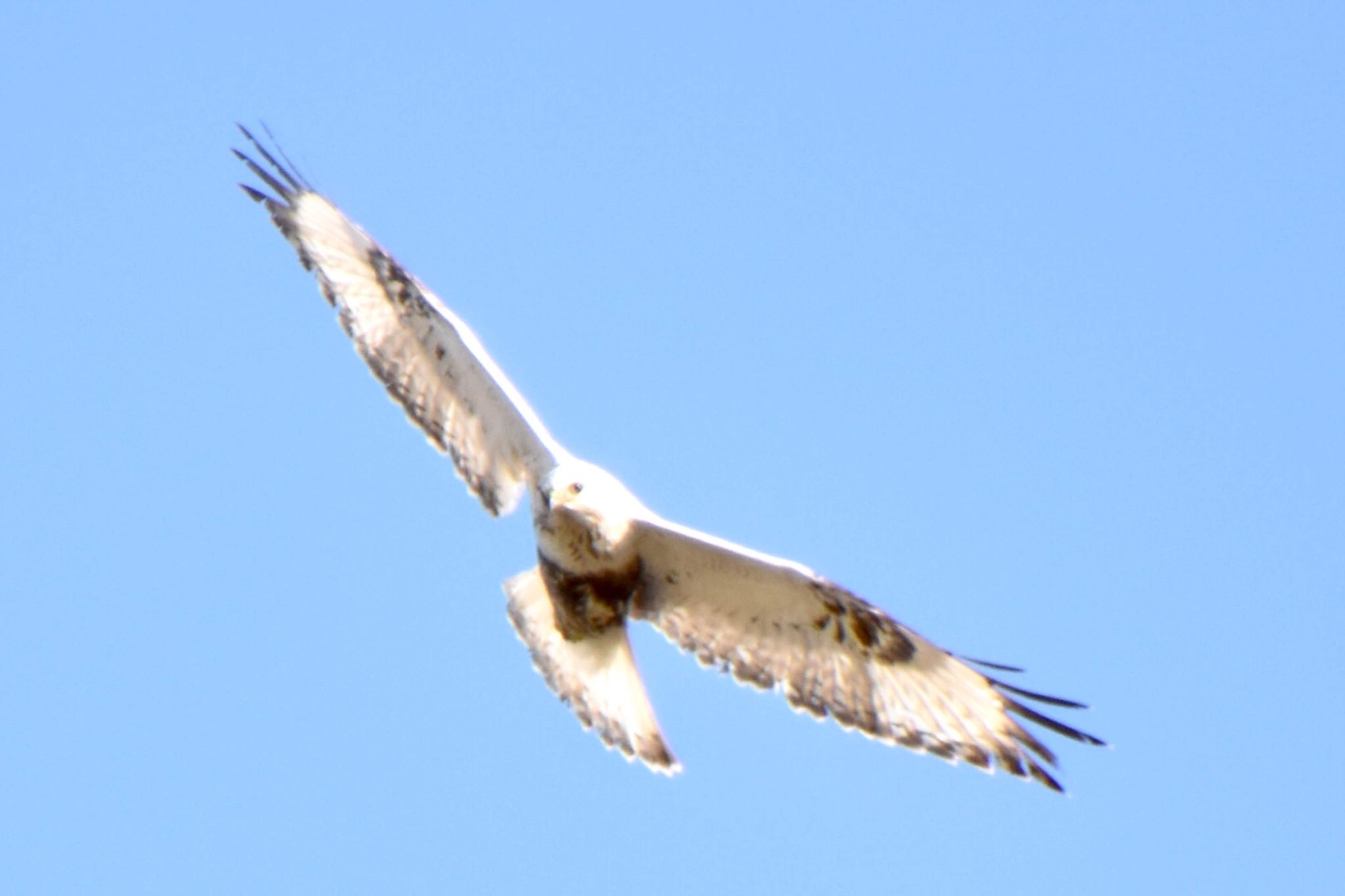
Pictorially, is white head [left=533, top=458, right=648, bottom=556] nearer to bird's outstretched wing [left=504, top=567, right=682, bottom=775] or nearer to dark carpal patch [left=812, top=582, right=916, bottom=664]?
bird's outstretched wing [left=504, top=567, right=682, bottom=775]

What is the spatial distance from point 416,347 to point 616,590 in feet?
4.24

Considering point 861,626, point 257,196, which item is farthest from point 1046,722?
point 257,196

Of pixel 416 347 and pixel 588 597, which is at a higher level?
pixel 416 347

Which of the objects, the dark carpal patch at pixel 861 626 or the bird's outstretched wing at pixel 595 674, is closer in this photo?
the dark carpal patch at pixel 861 626

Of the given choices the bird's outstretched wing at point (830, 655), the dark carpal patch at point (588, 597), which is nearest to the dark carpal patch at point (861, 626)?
the bird's outstretched wing at point (830, 655)

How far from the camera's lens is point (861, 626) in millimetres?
6926

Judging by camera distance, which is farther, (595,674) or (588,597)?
(595,674)

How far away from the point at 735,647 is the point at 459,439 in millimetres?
1357

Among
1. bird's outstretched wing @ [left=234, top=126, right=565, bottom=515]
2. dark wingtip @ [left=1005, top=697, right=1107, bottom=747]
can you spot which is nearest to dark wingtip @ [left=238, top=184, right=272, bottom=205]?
bird's outstretched wing @ [left=234, top=126, right=565, bottom=515]

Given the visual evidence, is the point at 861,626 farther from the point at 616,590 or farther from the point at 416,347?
the point at 416,347

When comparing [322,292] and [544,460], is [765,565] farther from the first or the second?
[322,292]

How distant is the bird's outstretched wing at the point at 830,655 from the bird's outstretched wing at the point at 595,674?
0.25 metres

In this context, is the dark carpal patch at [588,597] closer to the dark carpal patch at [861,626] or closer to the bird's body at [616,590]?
the bird's body at [616,590]

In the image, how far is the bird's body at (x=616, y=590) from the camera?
6832 mm
